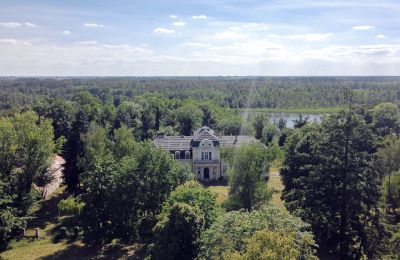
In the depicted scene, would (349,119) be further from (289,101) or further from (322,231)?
(289,101)

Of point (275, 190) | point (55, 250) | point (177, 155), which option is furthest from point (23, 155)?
point (275, 190)

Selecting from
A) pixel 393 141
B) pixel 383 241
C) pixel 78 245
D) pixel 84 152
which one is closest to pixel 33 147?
pixel 84 152

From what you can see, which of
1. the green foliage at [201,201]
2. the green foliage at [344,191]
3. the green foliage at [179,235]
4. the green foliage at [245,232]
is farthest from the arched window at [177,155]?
the green foliage at [245,232]

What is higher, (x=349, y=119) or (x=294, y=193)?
(x=349, y=119)

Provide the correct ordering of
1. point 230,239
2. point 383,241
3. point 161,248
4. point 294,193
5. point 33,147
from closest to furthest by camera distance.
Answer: point 230,239, point 161,248, point 383,241, point 294,193, point 33,147

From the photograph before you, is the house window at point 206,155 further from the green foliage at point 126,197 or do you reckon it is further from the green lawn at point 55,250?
the green lawn at point 55,250

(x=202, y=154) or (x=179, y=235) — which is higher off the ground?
(x=179, y=235)

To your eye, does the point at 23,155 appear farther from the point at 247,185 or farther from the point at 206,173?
the point at 206,173
